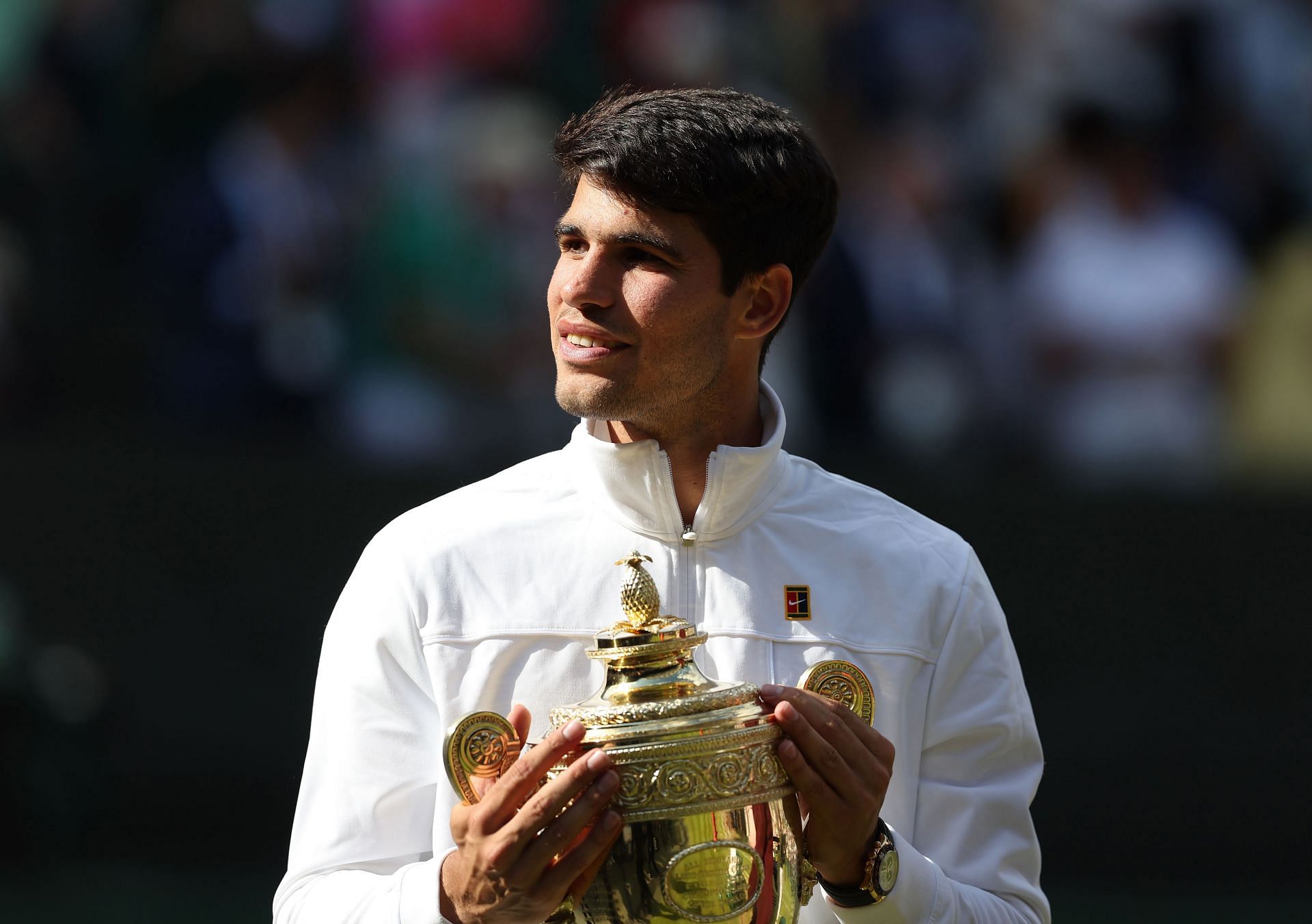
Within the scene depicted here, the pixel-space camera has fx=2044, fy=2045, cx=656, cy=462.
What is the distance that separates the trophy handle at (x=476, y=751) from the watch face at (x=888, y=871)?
0.55m

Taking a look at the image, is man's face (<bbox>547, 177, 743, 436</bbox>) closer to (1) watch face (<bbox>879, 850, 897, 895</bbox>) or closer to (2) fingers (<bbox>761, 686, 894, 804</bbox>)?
(2) fingers (<bbox>761, 686, 894, 804</bbox>)

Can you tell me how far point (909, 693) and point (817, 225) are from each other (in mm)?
770

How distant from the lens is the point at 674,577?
3.07 metres

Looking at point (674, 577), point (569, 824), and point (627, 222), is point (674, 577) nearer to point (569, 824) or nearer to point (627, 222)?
point (627, 222)

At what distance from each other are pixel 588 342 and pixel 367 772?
69 cm

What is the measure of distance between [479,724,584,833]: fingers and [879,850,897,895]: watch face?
519 mm

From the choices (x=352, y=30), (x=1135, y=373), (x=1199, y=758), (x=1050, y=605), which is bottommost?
(x=1199, y=758)

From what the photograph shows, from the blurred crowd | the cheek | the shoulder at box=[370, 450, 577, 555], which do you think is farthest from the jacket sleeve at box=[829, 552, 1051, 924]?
the blurred crowd

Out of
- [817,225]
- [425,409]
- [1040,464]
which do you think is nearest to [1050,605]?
[1040,464]

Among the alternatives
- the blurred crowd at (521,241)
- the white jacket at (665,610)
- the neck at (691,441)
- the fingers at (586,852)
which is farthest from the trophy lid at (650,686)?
the blurred crowd at (521,241)

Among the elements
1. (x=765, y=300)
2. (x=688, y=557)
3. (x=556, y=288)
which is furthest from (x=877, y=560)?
(x=556, y=288)

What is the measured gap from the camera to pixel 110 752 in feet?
23.7

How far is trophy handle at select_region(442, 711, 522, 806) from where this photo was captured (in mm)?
2514

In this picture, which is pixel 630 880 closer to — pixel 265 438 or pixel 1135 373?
pixel 265 438
